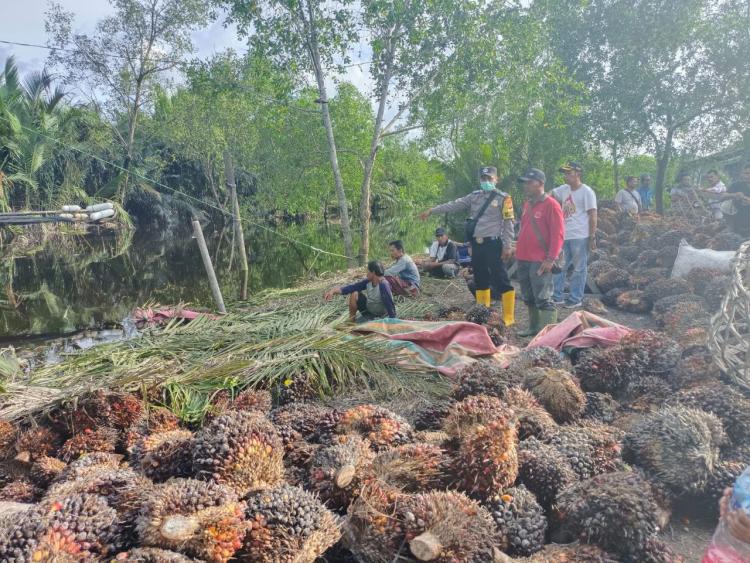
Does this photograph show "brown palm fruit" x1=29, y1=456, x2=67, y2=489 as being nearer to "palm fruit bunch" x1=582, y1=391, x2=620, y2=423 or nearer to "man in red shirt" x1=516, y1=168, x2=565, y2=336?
"palm fruit bunch" x1=582, y1=391, x2=620, y2=423

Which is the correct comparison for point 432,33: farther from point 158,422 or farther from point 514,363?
point 158,422

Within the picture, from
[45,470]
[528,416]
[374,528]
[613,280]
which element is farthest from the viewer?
[613,280]

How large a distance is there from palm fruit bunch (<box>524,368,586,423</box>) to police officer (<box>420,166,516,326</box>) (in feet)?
11.5

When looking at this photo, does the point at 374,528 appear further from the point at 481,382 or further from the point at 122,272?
the point at 122,272

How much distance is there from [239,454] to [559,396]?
2.20 meters

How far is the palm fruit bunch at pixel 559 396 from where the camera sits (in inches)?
143

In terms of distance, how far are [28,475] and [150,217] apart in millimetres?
34071

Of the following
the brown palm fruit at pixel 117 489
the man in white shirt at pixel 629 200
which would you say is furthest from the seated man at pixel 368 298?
the man in white shirt at pixel 629 200

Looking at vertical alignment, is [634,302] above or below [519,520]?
above

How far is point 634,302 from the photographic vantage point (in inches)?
304

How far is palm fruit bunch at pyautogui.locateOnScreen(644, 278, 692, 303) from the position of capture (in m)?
7.40

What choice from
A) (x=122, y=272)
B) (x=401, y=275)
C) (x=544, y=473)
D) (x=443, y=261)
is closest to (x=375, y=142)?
(x=443, y=261)

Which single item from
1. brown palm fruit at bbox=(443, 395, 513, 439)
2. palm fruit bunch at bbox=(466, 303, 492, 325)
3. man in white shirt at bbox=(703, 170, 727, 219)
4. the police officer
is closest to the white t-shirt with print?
the police officer

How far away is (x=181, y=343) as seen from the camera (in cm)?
609
